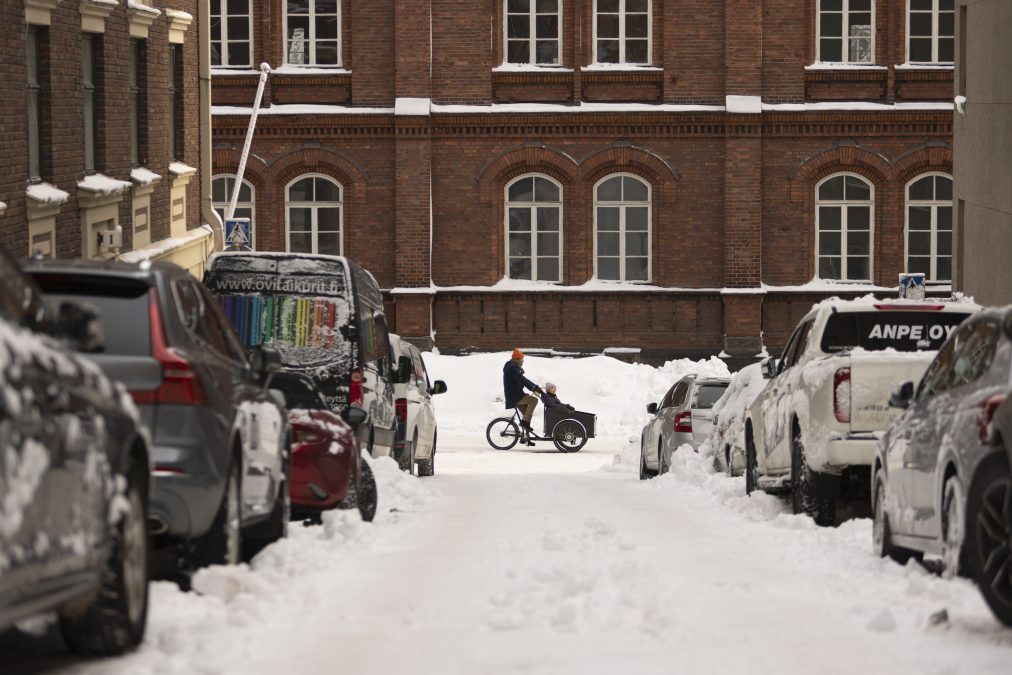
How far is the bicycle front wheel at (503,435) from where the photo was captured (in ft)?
108

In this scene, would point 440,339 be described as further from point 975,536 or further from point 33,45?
point 975,536

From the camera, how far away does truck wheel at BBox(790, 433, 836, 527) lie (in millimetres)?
13969

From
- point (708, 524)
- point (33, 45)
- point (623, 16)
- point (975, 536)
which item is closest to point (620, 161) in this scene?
point (623, 16)

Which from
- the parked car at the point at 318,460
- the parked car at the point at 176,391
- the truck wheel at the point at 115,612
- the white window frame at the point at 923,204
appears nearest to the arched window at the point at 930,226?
the white window frame at the point at 923,204

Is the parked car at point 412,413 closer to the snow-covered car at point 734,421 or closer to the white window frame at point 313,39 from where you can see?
the snow-covered car at point 734,421

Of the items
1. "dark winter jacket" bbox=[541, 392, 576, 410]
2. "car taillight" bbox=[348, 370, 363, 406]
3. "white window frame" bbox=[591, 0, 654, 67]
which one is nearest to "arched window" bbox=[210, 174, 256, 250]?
"white window frame" bbox=[591, 0, 654, 67]

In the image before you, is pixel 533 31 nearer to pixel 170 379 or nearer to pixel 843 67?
pixel 843 67

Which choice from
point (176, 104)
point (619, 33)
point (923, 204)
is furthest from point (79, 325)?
point (923, 204)

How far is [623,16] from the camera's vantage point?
4006 cm

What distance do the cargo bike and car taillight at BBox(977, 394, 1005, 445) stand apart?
23.9m

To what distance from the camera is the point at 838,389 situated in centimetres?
1348

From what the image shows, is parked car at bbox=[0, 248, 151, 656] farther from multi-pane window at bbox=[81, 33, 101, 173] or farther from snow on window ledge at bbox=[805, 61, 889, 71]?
snow on window ledge at bbox=[805, 61, 889, 71]

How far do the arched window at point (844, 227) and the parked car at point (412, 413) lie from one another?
17.0 meters

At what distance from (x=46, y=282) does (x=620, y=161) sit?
3159cm
